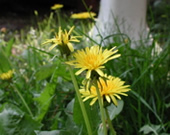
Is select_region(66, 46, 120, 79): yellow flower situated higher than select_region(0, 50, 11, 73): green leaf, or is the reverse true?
select_region(66, 46, 120, 79): yellow flower

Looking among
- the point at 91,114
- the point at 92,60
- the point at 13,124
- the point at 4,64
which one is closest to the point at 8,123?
the point at 13,124

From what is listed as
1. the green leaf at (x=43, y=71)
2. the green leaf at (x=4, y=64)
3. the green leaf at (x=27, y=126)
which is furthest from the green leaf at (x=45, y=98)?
the green leaf at (x=4, y=64)

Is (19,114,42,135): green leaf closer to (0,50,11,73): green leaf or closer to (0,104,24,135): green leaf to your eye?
(0,104,24,135): green leaf

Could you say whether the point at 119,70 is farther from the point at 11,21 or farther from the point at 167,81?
the point at 11,21

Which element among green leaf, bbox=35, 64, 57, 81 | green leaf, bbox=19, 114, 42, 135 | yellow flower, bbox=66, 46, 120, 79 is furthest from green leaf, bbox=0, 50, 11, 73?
yellow flower, bbox=66, 46, 120, 79

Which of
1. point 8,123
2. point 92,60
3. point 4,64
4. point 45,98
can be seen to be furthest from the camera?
point 4,64

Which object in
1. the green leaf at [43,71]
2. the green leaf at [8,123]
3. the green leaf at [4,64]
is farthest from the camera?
the green leaf at [4,64]

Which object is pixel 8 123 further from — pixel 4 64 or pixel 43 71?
pixel 4 64

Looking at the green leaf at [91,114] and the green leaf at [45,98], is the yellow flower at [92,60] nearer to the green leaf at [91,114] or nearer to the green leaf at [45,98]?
the green leaf at [91,114]

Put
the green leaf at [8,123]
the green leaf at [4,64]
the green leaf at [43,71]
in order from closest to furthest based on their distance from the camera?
the green leaf at [8,123]
the green leaf at [43,71]
the green leaf at [4,64]
